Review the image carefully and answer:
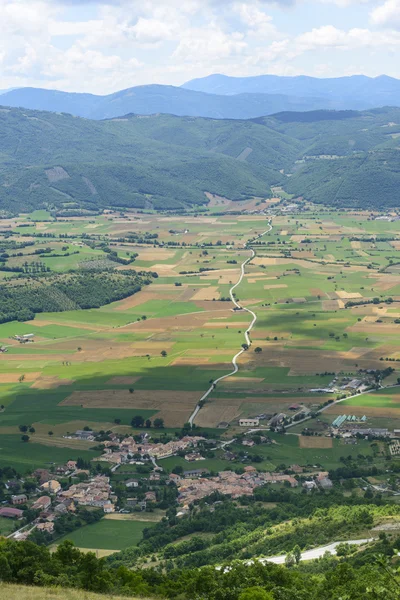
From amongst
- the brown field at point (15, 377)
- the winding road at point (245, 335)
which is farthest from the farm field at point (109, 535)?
the brown field at point (15, 377)

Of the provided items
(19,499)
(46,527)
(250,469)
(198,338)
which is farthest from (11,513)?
(198,338)

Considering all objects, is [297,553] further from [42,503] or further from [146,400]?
[146,400]

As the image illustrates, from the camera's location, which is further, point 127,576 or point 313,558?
point 313,558

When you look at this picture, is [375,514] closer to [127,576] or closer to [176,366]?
[127,576]

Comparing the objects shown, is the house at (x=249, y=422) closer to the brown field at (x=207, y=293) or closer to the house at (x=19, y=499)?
the house at (x=19, y=499)

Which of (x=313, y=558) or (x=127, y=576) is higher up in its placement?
(x=127, y=576)

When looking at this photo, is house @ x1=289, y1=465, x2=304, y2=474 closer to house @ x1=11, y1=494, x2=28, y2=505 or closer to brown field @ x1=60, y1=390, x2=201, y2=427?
brown field @ x1=60, y1=390, x2=201, y2=427

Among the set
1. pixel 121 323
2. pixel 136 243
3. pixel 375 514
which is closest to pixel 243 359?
pixel 121 323
